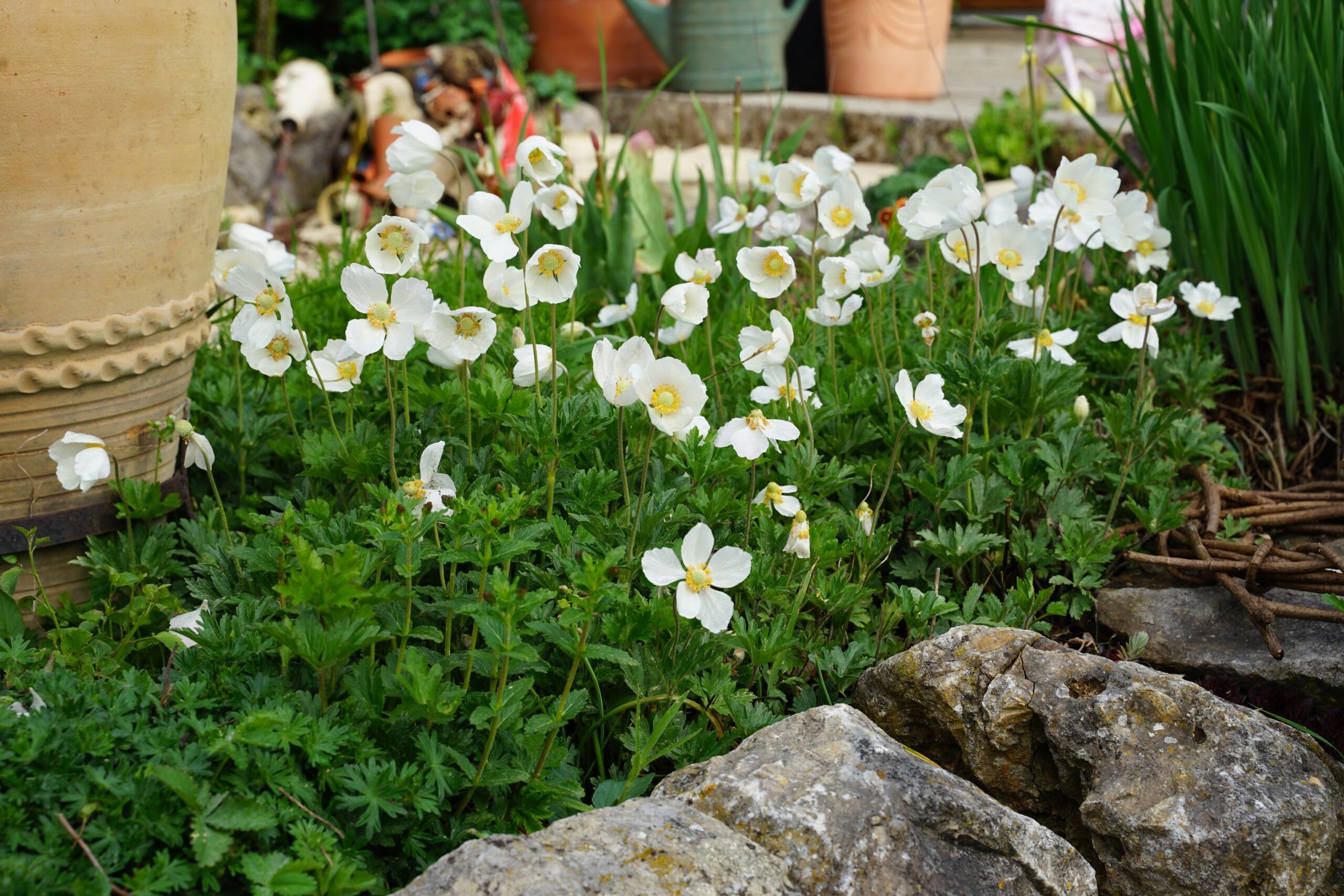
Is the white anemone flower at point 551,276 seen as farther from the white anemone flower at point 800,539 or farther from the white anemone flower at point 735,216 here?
the white anemone flower at point 735,216

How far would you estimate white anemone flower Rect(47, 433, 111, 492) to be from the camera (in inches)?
62.1

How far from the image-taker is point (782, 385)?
6.32ft

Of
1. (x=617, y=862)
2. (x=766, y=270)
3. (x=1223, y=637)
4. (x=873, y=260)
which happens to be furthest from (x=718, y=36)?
(x=617, y=862)

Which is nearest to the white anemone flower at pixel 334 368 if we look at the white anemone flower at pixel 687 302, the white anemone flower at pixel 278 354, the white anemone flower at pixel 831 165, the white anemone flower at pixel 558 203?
the white anemone flower at pixel 278 354

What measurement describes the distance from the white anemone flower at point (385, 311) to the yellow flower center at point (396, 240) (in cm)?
9

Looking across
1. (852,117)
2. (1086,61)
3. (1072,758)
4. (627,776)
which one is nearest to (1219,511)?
(1072,758)

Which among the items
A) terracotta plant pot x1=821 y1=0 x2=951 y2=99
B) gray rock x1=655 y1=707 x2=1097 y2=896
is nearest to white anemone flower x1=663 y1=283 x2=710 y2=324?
gray rock x1=655 y1=707 x2=1097 y2=896

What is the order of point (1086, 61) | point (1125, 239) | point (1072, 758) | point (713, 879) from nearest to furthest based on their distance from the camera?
1. point (713, 879)
2. point (1072, 758)
3. point (1125, 239)
4. point (1086, 61)

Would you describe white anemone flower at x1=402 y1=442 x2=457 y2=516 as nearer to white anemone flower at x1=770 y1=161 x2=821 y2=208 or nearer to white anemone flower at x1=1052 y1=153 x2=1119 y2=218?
white anemone flower at x1=770 y1=161 x2=821 y2=208

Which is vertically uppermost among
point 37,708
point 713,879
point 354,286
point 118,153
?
point 118,153

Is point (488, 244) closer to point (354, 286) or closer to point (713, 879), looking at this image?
point (354, 286)

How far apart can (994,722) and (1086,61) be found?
612 cm

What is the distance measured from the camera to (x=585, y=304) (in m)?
3.11

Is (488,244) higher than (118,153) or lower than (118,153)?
lower
